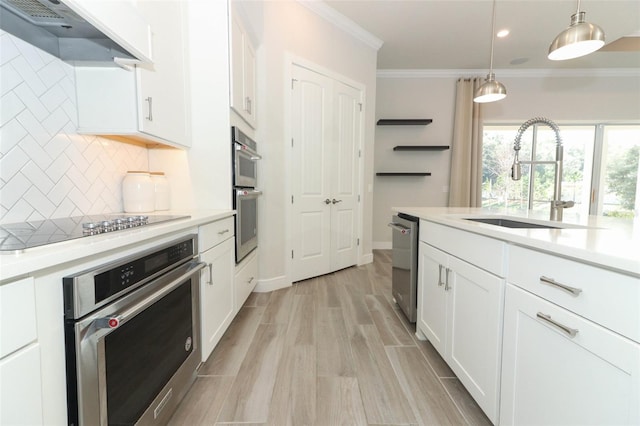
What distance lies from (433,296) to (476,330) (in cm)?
47

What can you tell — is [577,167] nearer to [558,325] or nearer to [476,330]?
[476,330]

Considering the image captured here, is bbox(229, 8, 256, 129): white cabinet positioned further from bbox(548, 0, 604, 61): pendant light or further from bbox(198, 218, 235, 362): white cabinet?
bbox(548, 0, 604, 61): pendant light

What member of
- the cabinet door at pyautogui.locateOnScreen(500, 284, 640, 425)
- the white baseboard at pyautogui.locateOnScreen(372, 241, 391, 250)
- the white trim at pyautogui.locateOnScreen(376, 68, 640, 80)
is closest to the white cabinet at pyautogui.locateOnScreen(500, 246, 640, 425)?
the cabinet door at pyautogui.locateOnScreen(500, 284, 640, 425)

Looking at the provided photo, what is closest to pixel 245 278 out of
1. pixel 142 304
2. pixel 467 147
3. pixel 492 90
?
pixel 142 304

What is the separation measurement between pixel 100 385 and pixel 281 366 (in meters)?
1.03

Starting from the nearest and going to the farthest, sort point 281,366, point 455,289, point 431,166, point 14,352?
point 14,352, point 455,289, point 281,366, point 431,166

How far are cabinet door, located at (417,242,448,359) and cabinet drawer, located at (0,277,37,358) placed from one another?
166 centimetres

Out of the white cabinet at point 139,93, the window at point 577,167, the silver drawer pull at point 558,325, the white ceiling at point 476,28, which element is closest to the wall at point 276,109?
the white ceiling at point 476,28

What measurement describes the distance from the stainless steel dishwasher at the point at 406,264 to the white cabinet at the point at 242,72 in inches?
62.9

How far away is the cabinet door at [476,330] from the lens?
1105 mm

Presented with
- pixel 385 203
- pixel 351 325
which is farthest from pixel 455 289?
pixel 385 203

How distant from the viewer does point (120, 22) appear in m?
1.11

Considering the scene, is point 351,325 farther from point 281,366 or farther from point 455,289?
point 455,289

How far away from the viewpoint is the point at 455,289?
4.74 ft
